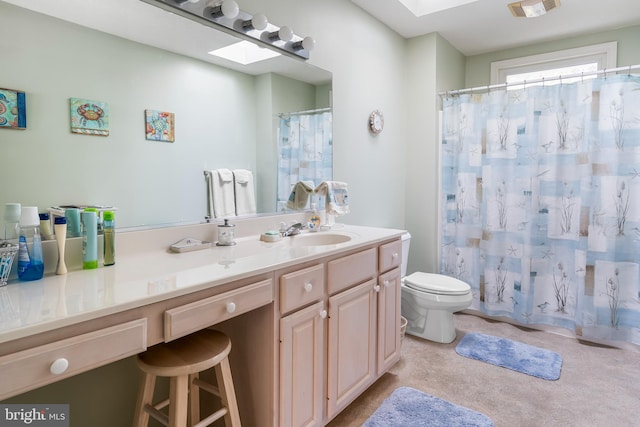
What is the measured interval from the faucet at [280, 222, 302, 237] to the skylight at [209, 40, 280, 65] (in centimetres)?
88

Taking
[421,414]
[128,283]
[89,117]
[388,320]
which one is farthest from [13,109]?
[421,414]

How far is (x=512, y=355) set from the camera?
2.48m

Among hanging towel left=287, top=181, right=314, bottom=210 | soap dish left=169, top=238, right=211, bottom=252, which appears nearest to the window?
hanging towel left=287, top=181, right=314, bottom=210

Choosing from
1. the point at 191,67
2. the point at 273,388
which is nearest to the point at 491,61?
the point at 191,67

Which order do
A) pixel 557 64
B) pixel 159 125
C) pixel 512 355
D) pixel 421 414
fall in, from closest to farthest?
pixel 159 125, pixel 421 414, pixel 512 355, pixel 557 64

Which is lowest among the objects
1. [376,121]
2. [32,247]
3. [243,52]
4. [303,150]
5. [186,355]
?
[186,355]

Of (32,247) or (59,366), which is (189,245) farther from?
(59,366)

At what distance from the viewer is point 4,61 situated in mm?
1152

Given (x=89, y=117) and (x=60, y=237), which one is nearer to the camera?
(x=60, y=237)

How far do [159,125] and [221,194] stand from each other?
1.41 ft

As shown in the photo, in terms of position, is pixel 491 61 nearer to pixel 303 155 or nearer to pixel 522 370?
pixel 303 155

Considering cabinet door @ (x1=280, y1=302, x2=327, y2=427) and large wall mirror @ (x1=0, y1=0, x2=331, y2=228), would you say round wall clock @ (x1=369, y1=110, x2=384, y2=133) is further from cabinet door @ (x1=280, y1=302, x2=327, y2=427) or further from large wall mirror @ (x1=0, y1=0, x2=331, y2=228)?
cabinet door @ (x1=280, y1=302, x2=327, y2=427)

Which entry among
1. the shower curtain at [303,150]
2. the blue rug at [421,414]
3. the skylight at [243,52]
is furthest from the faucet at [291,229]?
the blue rug at [421,414]

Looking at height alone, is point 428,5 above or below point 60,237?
above
